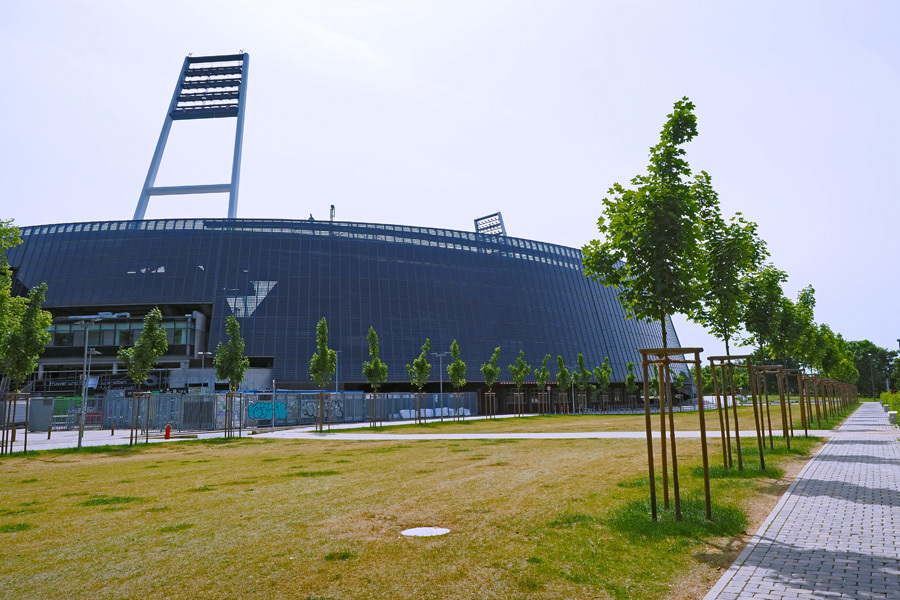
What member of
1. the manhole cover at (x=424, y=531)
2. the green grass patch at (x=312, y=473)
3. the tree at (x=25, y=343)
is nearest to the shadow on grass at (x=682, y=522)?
the manhole cover at (x=424, y=531)

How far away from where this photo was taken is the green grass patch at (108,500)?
42.9ft

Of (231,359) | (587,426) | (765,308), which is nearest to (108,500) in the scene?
(765,308)

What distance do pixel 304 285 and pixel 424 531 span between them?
73851mm

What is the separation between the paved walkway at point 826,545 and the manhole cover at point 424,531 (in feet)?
13.3

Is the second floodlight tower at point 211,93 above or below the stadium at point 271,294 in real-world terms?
above

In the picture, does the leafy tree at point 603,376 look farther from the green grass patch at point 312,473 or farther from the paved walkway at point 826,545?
the green grass patch at point 312,473

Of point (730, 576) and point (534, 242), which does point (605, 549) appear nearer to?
point (730, 576)

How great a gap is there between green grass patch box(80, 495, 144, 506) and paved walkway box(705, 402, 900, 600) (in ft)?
38.8

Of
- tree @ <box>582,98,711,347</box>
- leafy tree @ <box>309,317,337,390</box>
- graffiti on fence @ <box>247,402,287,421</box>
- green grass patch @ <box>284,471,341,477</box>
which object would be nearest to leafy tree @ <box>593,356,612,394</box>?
leafy tree @ <box>309,317,337,390</box>

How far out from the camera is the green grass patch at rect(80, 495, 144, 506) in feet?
42.9

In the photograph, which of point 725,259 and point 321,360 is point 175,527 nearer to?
point 725,259

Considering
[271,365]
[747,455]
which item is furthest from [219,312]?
[747,455]

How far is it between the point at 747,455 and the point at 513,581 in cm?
1312

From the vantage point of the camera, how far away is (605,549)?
26.5ft
